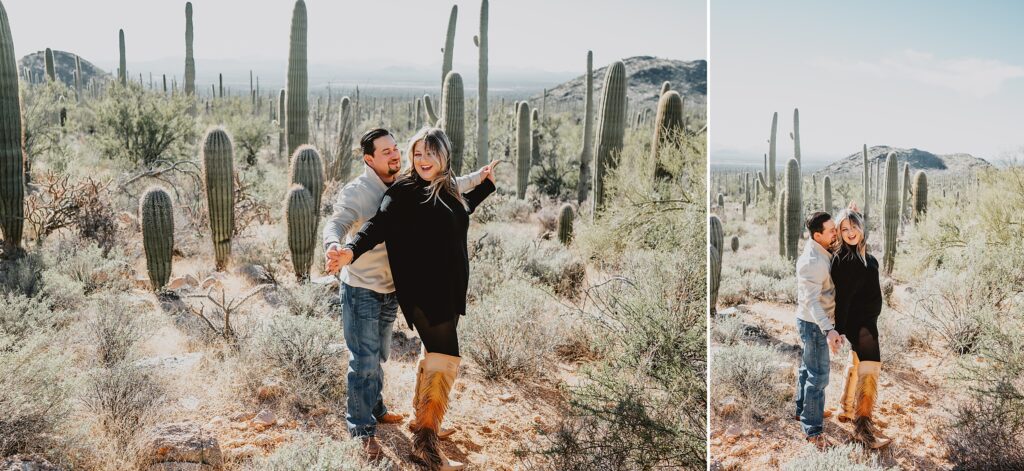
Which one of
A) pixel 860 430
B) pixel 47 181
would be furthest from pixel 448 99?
pixel 860 430

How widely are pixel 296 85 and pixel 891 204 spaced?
25.8 ft

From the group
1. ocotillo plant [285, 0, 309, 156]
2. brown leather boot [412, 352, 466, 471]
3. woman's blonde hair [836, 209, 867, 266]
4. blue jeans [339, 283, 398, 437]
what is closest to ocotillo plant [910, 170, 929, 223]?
woman's blonde hair [836, 209, 867, 266]

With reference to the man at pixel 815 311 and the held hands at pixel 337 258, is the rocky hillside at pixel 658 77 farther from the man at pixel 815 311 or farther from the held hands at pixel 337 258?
the held hands at pixel 337 258

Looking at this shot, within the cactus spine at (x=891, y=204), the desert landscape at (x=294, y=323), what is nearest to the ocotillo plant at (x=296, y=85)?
the desert landscape at (x=294, y=323)

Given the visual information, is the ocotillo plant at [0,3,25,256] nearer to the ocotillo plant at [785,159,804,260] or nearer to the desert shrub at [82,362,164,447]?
the desert shrub at [82,362,164,447]

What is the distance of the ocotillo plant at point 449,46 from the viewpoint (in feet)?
40.8

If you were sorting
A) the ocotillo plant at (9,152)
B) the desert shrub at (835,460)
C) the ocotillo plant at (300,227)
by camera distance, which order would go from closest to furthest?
the desert shrub at (835,460)
the ocotillo plant at (300,227)
the ocotillo plant at (9,152)

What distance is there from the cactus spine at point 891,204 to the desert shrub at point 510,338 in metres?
2.27

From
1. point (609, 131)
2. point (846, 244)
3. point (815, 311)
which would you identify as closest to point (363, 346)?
point (815, 311)

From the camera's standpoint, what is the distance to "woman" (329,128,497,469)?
121 inches

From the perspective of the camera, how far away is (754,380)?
3.88m

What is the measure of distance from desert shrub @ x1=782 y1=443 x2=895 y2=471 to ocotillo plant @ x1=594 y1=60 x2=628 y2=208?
19.1ft

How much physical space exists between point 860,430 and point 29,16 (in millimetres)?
10157

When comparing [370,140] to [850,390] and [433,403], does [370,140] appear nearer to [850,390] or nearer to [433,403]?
[433,403]
